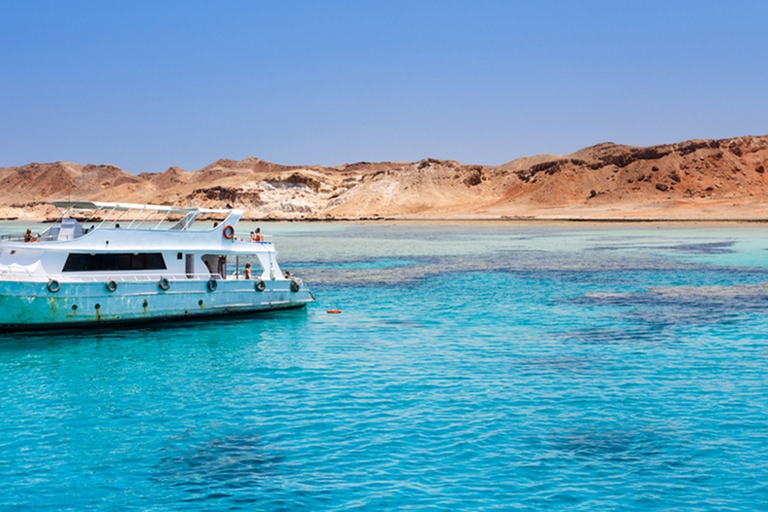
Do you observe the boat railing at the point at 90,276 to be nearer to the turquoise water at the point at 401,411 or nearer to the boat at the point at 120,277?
the boat at the point at 120,277

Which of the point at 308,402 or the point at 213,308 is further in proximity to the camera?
the point at 213,308

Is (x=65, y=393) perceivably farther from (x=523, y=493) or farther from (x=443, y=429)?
(x=523, y=493)

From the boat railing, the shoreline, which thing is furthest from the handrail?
the shoreline

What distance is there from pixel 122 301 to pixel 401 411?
1507 cm

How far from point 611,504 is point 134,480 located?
839cm

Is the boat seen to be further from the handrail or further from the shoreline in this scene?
the shoreline

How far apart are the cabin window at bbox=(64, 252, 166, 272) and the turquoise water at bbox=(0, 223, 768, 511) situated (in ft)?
8.59

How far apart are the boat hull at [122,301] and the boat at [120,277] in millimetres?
31

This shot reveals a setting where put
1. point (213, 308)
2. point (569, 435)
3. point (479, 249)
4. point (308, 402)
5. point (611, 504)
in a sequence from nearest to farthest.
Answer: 1. point (611, 504)
2. point (569, 435)
3. point (308, 402)
4. point (213, 308)
5. point (479, 249)

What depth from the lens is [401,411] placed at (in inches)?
721

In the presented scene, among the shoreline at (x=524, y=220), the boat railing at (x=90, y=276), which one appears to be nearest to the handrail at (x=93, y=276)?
the boat railing at (x=90, y=276)

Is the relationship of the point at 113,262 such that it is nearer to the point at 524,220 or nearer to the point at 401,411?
the point at 401,411

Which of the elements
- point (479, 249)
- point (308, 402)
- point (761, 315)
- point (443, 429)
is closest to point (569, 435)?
point (443, 429)

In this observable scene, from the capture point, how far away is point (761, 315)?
32656 millimetres
